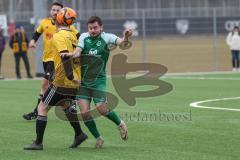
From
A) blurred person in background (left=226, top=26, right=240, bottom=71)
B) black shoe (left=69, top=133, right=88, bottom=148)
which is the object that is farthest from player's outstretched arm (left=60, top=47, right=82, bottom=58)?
blurred person in background (left=226, top=26, right=240, bottom=71)

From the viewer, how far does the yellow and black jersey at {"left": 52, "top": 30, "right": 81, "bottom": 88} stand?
1059 centimetres

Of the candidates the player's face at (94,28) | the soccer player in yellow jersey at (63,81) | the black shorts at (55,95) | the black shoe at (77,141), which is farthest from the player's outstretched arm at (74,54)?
the black shoe at (77,141)

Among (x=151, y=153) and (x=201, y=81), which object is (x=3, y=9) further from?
(x=151, y=153)

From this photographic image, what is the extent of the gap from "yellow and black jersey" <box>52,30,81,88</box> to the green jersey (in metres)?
0.12

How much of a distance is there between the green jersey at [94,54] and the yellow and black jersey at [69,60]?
122 mm

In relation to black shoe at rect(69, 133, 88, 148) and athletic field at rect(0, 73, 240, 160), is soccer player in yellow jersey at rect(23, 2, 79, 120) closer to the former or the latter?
athletic field at rect(0, 73, 240, 160)

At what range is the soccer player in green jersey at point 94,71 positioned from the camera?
35.0 ft

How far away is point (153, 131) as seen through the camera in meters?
12.4

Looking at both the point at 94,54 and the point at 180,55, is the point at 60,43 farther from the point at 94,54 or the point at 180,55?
the point at 180,55

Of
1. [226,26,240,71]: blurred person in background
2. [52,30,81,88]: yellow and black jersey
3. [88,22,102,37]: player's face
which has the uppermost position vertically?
[88,22,102,37]: player's face

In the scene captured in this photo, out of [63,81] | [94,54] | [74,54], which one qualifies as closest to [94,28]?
[94,54]

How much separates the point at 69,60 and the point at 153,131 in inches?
91.8

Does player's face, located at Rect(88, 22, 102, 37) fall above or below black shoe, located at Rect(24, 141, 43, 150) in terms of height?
above

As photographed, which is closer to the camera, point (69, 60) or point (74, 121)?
point (69, 60)
